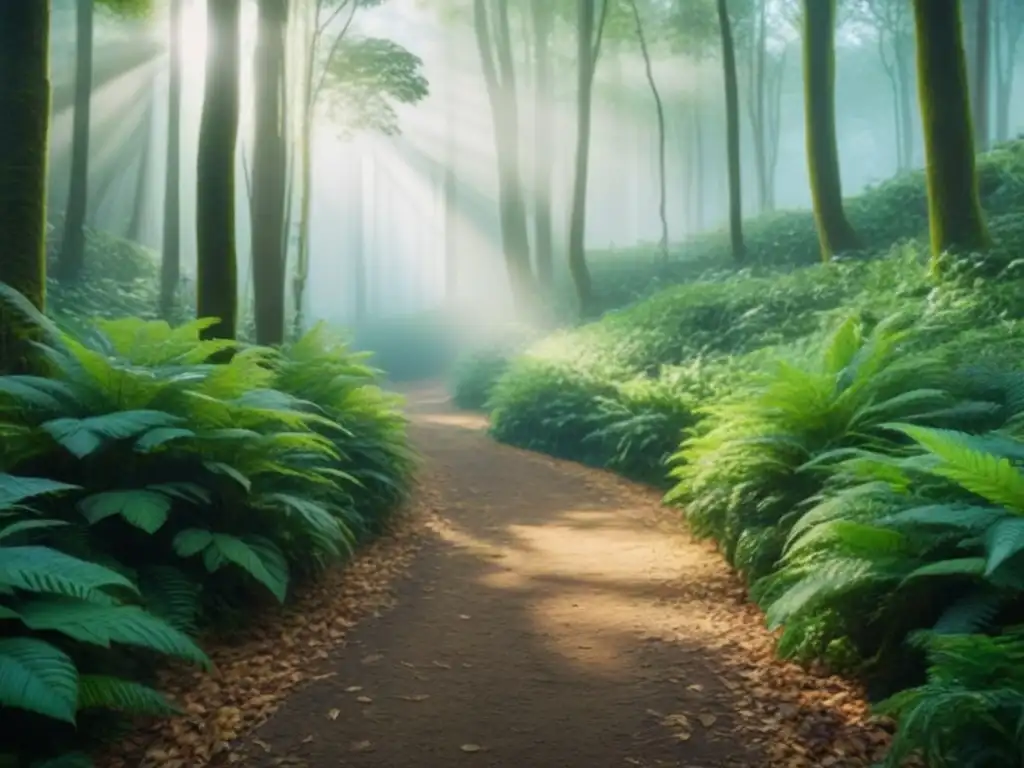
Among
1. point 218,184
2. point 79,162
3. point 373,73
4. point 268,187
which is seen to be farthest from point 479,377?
point 218,184

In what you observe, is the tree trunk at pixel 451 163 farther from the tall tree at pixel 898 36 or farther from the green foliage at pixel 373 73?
the green foliage at pixel 373 73

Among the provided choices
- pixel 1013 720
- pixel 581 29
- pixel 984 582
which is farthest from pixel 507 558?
pixel 581 29

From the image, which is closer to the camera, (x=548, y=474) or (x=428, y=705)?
(x=428, y=705)

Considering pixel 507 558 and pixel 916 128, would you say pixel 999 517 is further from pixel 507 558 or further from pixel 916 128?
pixel 916 128

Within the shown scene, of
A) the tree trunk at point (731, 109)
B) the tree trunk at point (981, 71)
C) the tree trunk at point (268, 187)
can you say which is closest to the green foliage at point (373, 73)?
the tree trunk at point (731, 109)

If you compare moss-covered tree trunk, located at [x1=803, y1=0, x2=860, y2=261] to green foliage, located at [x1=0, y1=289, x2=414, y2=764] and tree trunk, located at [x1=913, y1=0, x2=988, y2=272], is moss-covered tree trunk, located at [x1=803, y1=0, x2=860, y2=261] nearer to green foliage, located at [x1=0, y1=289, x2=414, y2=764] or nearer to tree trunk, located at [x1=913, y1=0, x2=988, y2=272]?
tree trunk, located at [x1=913, y1=0, x2=988, y2=272]

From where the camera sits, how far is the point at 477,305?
124 feet

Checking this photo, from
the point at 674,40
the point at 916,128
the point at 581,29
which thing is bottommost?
the point at 581,29

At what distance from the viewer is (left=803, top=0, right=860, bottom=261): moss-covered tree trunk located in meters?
15.1

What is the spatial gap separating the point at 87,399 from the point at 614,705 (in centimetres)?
358

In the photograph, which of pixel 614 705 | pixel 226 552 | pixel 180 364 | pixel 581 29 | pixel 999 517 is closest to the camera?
pixel 999 517

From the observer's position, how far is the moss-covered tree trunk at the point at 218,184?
820 cm

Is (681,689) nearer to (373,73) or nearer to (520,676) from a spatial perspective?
(520,676)


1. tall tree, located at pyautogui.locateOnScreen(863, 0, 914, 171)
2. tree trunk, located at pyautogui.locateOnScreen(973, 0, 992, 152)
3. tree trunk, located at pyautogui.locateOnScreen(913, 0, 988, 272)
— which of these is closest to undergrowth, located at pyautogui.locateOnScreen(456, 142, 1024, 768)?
tree trunk, located at pyautogui.locateOnScreen(913, 0, 988, 272)
